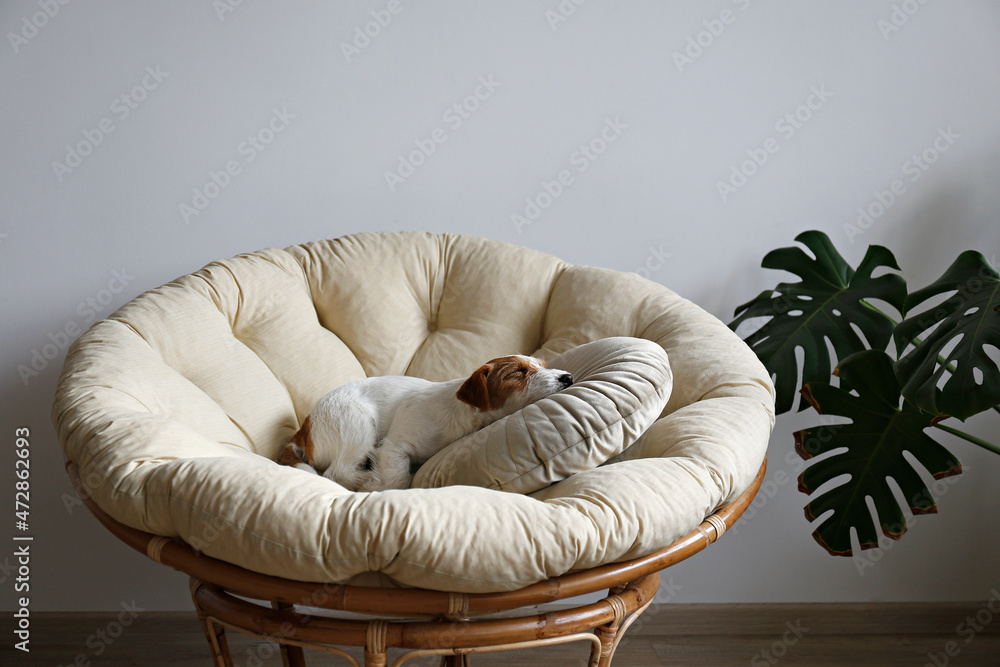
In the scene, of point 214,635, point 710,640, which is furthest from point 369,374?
point 710,640

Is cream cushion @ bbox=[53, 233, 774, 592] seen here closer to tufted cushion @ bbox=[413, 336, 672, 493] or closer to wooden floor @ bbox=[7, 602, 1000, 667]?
tufted cushion @ bbox=[413, 336, 672, 493]

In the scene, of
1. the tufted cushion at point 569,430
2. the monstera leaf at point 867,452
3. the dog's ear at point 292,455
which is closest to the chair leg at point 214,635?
the dog's ear at point 292,455

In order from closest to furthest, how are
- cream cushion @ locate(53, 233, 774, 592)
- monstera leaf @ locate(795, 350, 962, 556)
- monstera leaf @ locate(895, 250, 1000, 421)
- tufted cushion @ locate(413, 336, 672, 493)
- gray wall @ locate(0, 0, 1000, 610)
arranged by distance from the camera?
cream cushion @ locate(53, 233, 774, 592), tufted cushion @ locate(413, 336, 672, 493), monstera leaf @ locate(895, 250, 1000, 421), monstera leaf @ locate(795, 350, 962, 556), gray wall @ locate(0, 0, 1000, 610)

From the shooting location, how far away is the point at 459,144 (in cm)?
188

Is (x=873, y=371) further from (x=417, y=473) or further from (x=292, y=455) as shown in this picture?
(x=292, y=455)

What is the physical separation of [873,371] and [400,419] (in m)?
0.99

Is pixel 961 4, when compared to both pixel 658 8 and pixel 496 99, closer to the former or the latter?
pixel 658 8

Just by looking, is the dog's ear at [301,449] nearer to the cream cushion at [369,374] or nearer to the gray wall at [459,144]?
the cream cushion at [369,374]

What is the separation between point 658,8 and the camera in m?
Result: 1.84

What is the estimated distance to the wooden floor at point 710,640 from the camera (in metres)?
1.79

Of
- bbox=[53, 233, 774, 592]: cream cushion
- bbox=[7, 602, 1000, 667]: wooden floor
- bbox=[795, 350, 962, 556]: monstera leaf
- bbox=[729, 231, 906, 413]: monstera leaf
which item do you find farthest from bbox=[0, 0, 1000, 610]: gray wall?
bbox=[795, 350, 962, 556]: monstera leaf

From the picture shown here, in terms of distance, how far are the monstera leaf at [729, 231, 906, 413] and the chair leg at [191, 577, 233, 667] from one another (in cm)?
132

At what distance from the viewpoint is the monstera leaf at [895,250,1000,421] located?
1.10 meters

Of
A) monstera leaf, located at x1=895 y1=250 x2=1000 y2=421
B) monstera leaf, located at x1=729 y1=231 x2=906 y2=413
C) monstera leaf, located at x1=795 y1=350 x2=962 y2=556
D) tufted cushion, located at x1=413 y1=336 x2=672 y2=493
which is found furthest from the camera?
monstera leaf, located at x1=729 y1=231 x2=906 y2=413
